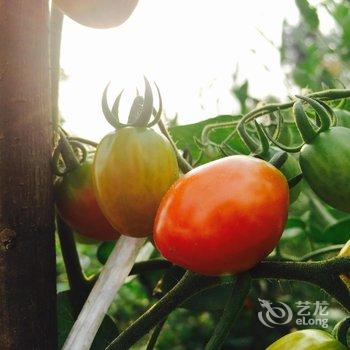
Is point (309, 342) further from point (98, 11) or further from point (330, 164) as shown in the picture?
point (98, 11)

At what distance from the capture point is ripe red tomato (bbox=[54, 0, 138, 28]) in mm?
653

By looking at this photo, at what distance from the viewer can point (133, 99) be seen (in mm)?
658

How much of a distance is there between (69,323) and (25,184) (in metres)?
0.24

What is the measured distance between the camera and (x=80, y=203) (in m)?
0.72

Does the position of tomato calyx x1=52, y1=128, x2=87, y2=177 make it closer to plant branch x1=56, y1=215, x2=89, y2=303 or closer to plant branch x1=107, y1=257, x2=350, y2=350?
plant branch x1=56, y1=215, x2=89, y2=303

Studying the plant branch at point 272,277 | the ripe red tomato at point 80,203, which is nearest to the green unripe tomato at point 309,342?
the plant branch at point 272,277

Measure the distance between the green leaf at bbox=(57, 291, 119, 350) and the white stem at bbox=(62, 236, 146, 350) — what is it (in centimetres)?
11

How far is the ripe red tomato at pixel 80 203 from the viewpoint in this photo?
2.38 feet

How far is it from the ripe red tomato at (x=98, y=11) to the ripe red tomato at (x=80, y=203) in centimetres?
17

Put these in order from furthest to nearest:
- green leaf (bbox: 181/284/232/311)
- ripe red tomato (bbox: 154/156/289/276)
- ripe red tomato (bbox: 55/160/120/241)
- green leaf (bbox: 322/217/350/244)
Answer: green leaf (bbox: 322/217/350/244) → green leaf (bbox: 181/284/232/311) → ripe red tomato (bbox: 55/160/120/241) → ripe red tomato (bbox: 154/156/289/276)

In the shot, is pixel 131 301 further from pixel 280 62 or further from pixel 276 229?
pixel 276 229

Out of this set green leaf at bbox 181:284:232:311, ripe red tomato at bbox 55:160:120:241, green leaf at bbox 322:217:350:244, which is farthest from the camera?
green leaf at bbox 322:217:350:244

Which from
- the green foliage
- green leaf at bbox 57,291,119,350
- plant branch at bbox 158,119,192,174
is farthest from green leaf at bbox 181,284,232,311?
plant branch at bbox 158,119,192,174

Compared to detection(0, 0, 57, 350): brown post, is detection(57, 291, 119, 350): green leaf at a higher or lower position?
lower
